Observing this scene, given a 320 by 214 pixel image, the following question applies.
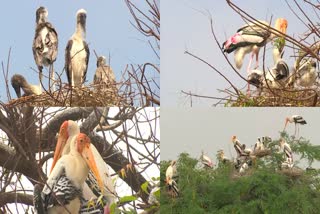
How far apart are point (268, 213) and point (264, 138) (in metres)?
0.41

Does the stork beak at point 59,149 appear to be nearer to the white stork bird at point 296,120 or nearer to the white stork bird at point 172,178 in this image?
the white stork bird at point 172,178

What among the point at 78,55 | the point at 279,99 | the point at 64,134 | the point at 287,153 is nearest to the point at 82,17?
the point at 78,55

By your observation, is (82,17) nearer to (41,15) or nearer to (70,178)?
(41,15)

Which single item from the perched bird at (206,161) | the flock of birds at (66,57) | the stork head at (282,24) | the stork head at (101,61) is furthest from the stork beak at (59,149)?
the stork head at (282,24)

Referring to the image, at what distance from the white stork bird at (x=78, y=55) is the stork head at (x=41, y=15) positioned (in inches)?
6.5

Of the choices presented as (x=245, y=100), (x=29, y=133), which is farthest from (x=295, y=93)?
(x=29, y=133)

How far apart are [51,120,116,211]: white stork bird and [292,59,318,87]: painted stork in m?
1.10

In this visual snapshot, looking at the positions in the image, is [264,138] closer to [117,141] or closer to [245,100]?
[245,100]

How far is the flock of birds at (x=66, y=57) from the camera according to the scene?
14.0 ft

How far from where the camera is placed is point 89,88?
432 centimetres

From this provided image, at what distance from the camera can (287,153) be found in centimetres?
463

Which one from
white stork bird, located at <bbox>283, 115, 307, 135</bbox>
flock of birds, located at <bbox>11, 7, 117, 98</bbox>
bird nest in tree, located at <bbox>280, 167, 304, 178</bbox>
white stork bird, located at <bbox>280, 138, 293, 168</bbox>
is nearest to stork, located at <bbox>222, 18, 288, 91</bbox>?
white stork bird, located at <bbox>283, 115, 307, 135</bbox>

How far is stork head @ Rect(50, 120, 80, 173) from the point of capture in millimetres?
4254

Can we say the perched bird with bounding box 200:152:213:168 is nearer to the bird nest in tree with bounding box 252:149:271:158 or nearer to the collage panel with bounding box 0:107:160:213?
the bird nest in tree with bounding box 252:149:271:158
